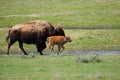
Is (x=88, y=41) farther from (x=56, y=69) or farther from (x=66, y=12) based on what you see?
(x=66, y=12)

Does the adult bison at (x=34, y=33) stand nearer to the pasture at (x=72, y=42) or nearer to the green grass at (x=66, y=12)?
the pasture at (x=72, y=42)

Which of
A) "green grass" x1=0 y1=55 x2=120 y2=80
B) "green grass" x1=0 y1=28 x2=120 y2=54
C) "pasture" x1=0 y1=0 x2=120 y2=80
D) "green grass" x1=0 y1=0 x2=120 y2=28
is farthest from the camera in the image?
"green grass" x1=0 y1=0 x2=120 y2=28

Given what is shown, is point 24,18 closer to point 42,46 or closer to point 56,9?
point 56,9

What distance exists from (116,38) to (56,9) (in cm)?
2023

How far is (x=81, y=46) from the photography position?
113 feet

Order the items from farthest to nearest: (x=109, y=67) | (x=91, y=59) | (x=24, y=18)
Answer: (x=24, y=18) → (x=91, y=59) → (x=109, y=67)

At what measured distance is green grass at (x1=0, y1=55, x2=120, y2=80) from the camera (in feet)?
63.0

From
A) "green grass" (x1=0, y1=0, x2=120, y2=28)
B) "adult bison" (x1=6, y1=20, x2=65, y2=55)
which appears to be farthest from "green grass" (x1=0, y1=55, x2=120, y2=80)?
"green grass" (x1=0, y1=0, x2=120, y2=28)

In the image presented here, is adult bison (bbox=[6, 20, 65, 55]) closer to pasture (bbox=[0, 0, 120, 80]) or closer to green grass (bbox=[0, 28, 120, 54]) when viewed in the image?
pasture (bbox=[0, 0, 120, 80])

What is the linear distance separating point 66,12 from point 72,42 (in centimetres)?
1781

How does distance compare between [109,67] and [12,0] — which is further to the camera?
[12,0]

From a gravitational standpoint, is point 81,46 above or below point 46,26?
below

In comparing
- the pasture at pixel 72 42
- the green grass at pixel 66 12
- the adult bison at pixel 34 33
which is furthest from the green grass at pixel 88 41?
the green grass at pixel 66 12

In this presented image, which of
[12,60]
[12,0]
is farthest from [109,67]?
[12,0]
